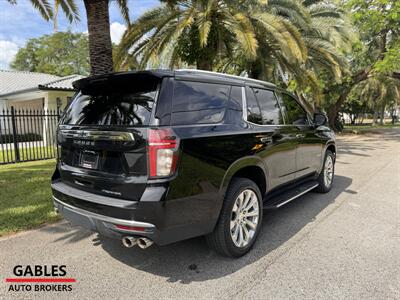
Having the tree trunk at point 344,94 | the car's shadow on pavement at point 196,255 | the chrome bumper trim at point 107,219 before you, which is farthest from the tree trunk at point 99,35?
the tree trunk at point 344,94

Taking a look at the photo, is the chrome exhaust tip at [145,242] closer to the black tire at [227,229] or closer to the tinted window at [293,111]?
the black tire at [227,229]

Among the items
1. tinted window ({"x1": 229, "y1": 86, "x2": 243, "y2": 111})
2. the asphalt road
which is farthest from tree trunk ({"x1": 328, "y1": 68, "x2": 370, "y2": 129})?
tinted window ({"x1": 229, "y1": 86, "x2": 243, "y2": 111})

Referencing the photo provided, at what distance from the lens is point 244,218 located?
3.37 metres

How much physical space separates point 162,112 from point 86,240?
2222 millimetres

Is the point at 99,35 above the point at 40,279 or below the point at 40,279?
above

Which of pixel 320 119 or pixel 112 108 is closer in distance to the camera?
pixel 112 108

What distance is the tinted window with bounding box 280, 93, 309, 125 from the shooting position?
14.9 feet

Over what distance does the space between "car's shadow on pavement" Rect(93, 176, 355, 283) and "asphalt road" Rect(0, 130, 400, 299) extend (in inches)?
0.4

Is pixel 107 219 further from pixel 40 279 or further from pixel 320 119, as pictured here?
pixel 320 119

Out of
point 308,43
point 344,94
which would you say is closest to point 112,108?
point 308,43

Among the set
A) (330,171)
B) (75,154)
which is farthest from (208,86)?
(330,171)

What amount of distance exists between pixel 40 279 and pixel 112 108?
1919 millimetres

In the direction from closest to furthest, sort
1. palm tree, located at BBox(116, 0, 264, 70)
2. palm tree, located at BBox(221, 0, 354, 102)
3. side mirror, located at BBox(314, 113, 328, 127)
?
side mirror, located at BBox(314, 113, 328, 127) < palm tree, located at BBox(116, 0, 264, 70) < palm tree, located at BBox(221, 0, 354, 102)

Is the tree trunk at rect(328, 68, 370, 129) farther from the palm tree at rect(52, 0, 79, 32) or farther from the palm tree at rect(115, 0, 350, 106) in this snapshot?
the palm tree at rect(52, 0, 79, 32)
